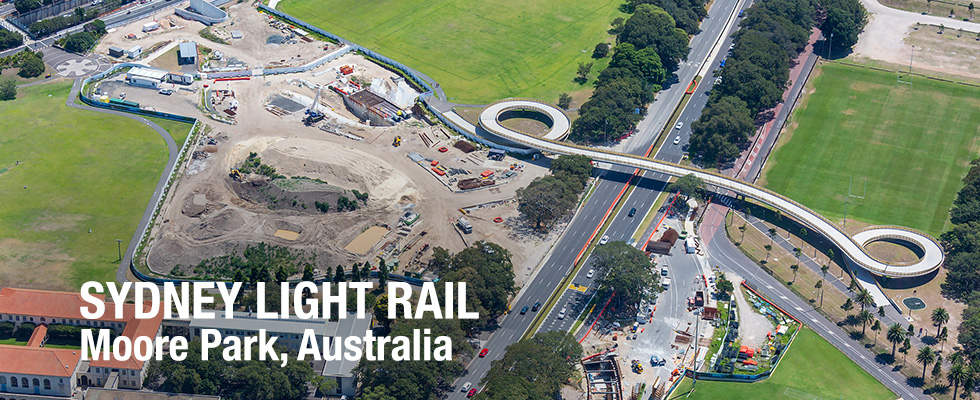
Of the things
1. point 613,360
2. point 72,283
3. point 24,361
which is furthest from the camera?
point 72,283

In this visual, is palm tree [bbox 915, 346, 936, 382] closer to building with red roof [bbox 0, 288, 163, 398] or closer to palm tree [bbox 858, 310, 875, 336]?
palm tree [bbox 858, 310, 875, 336]

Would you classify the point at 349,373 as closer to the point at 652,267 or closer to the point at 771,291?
the point at 652,267

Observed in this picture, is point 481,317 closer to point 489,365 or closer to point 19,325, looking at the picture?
point 489,365

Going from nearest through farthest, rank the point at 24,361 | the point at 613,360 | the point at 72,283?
the point at 24,361
the point at 613,360
the point at 72,283

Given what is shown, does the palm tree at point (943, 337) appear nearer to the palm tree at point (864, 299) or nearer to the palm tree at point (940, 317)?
the palm tree at point (940, 317)

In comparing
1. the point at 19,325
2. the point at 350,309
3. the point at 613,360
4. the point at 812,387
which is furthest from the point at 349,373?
the point at 812,387

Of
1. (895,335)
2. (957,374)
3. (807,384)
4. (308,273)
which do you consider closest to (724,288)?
(807,384)

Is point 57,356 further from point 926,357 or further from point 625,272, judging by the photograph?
point 926,357

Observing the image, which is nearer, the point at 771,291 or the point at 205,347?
the point at 205,347
